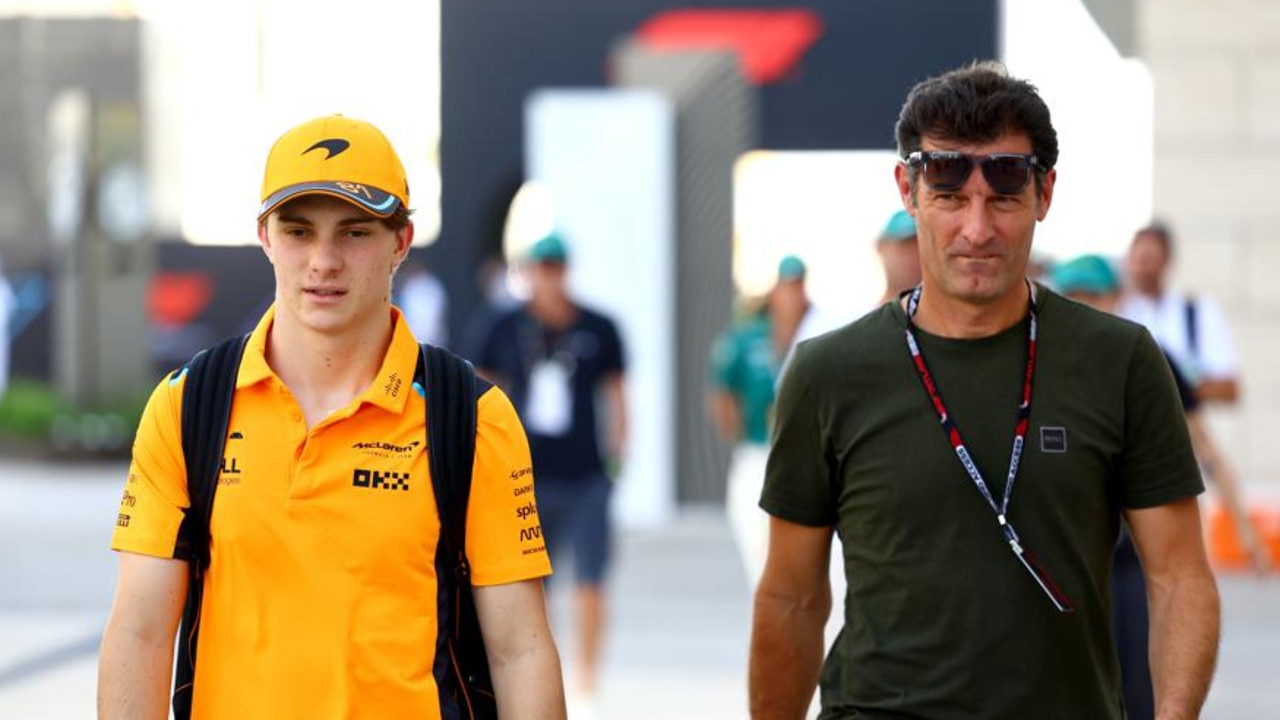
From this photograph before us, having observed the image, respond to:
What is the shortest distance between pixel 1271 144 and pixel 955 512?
1228 centimetres

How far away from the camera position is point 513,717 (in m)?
3.71

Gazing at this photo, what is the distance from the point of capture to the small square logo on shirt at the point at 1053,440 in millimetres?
3846

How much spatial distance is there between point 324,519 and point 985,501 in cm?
112

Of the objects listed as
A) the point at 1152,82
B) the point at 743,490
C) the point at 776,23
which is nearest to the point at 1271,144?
the point at 1152,82

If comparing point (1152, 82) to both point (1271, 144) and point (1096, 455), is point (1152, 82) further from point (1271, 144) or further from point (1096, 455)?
point (1096, 455)

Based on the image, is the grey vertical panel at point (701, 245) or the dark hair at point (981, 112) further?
the grey vertical panel at point (701, 245)

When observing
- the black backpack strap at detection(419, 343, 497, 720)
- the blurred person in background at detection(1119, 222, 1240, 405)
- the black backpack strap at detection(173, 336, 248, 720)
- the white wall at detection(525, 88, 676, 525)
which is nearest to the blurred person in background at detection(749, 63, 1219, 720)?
the black backpack strap at detection(419, 343, 497, 720)

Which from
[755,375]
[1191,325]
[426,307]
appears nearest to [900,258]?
[1191,325]

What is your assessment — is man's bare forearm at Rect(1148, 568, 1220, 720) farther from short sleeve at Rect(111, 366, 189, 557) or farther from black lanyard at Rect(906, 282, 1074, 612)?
short sleeve at Rect(111, 366, 189, 557)

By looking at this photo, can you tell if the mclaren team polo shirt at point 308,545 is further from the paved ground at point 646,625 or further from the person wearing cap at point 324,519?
the paved ground at point 646,625

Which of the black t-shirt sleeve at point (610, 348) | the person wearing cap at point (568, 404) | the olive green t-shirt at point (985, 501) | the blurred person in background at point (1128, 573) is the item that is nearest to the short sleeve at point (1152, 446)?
the olive green t-shirt at point (985, 501)

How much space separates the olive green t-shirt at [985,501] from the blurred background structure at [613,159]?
3.79 meters

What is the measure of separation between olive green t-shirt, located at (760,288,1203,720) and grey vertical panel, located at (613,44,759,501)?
1415cm

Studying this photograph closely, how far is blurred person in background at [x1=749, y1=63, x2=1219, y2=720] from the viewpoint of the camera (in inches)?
151
